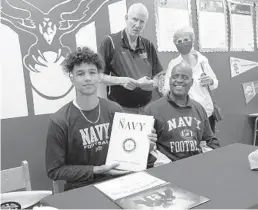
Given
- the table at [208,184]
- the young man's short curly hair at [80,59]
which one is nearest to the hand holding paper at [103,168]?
the table at [208,184]

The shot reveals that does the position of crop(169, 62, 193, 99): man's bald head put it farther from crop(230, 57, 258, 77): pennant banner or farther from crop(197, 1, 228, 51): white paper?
crop(230, 57, 258, 77): pennant banner

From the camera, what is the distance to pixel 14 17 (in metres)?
2.13

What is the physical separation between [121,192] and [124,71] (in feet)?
4.87

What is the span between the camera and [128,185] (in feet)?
3.30

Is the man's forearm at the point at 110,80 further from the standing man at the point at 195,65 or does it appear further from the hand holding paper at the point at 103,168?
the hand holding paper at the point at 103,168

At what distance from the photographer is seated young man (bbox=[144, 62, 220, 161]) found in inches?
70.3

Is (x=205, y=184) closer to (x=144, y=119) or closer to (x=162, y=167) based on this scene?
(x=162, y=167)

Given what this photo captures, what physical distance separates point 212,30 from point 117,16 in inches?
58.9

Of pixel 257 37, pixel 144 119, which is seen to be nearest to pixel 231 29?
pixel 257 37

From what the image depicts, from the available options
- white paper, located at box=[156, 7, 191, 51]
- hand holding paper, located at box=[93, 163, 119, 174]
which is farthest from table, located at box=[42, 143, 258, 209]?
white paper, located at box=[156, 7, 191, 51]

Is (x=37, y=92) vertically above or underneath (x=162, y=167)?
above

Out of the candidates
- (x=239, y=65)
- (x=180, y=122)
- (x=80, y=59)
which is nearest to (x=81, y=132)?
(x=80, y=59)

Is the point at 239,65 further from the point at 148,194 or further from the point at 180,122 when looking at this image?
the point at 148,194

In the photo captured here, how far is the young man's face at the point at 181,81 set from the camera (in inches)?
76.2
